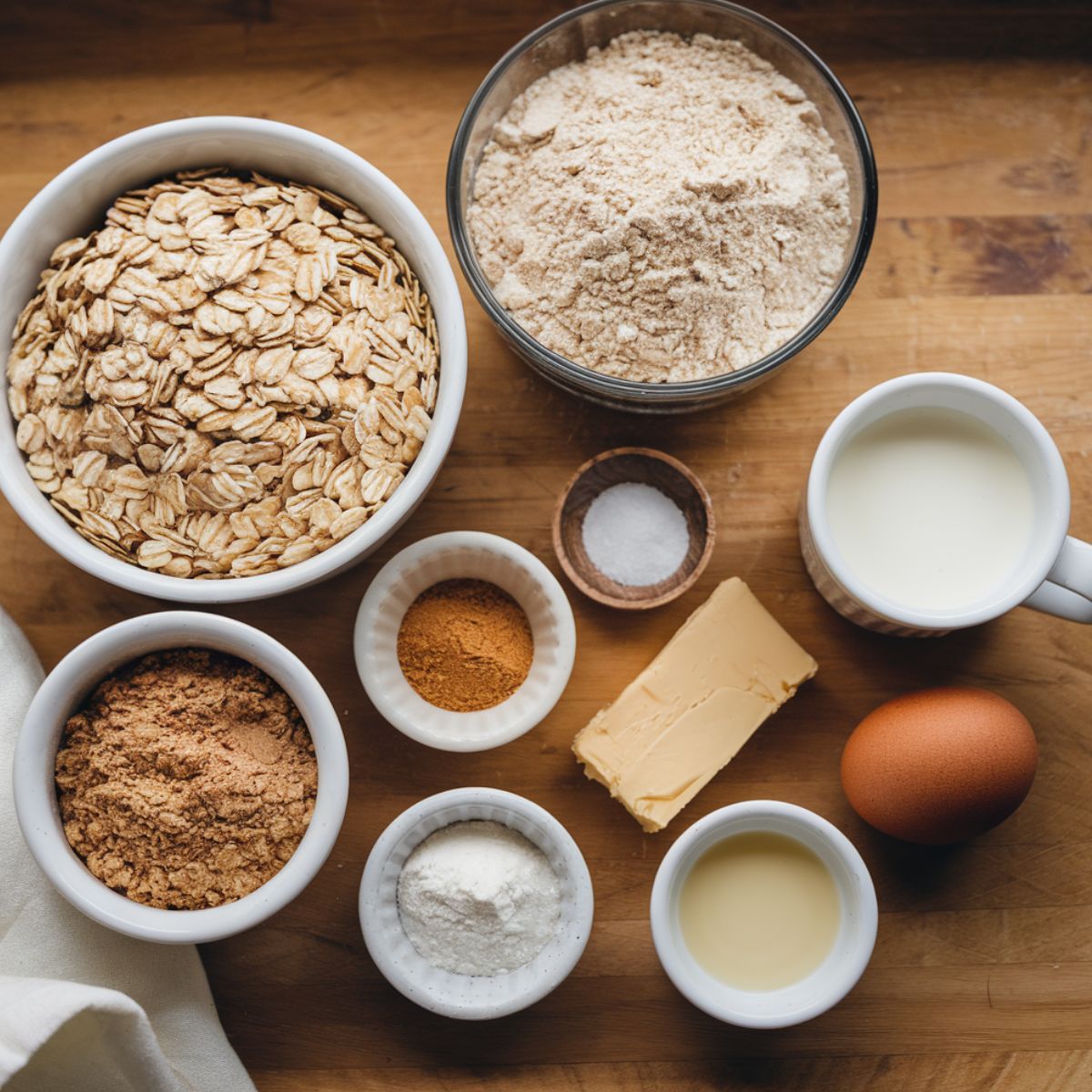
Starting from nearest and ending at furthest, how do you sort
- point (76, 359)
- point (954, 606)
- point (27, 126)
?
point (76, 359), point (954, 606), point (27, 126)

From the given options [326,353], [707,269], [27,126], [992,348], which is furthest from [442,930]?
[27,126]

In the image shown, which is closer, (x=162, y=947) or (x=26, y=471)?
(x=26, y=471)

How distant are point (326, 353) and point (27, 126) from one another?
21.7 inches

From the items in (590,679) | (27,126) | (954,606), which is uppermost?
(27,126)

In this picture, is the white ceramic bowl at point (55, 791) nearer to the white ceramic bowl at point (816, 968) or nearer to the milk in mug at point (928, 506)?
the white ceramic bowl at point (816, 968)

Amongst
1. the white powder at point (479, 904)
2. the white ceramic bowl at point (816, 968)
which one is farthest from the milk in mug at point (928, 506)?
the white powder at point (479, 904)

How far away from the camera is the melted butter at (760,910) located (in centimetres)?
104

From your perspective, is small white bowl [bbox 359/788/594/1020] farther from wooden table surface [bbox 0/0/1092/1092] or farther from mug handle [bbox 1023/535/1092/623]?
mug handle [bbox 1023/535/1092/623]

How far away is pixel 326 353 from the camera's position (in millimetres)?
915

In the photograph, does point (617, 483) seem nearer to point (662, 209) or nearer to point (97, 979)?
point (662, 209)

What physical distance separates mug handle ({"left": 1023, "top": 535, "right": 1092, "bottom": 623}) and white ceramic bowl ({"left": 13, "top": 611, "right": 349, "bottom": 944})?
71cm

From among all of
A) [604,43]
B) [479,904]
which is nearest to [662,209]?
[604,43]

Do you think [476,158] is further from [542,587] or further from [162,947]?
[162,947]

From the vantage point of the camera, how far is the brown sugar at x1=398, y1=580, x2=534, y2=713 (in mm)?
1060
